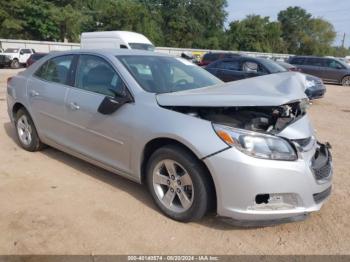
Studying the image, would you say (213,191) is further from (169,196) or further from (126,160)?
(126,160)

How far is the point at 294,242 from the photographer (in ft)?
10.6

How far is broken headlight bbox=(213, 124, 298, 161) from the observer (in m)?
3.06

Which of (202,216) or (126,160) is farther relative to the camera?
(126,160)

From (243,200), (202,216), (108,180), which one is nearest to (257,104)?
(243,200)

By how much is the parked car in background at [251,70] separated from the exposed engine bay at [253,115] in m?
8.29

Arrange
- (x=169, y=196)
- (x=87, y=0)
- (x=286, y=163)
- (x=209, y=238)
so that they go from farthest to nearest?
1. (x=87, y=0)
2. (x=169, y=196)
3. (x=209, y=238)
4. (x=286, y=163)

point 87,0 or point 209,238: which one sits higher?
point 87,0

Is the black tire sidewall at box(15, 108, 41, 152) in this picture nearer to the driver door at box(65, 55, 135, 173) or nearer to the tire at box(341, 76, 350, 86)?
the driver door at box(65, 55, 135, 173)

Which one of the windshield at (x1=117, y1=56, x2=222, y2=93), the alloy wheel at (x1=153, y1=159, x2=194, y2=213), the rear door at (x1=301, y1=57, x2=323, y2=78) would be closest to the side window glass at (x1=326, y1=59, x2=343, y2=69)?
the rear door at (x1=301, y1=57, x2=323, y2=78)

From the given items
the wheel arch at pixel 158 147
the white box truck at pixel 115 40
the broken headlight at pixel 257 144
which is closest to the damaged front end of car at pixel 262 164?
the broken headlight at pixel 257 144

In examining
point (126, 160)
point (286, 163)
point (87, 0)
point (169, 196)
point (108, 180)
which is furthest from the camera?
point (87, 0)

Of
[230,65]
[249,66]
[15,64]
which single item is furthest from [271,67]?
[15,64]

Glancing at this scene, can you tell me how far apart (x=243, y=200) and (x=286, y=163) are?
463 millimetres

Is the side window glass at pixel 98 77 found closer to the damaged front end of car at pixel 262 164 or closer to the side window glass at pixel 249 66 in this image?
the damaged front end of car at pixel 262 164
